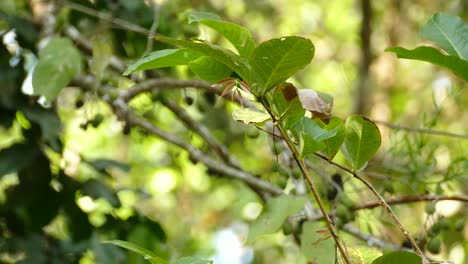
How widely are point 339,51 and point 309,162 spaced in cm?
273

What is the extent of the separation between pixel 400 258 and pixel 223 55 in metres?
0.29

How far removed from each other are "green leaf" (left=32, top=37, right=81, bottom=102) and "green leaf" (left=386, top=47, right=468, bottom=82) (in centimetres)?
74

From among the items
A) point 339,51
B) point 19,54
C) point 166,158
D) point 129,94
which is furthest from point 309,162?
point 339,51

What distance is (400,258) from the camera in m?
0.79

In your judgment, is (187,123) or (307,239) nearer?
(307,239)

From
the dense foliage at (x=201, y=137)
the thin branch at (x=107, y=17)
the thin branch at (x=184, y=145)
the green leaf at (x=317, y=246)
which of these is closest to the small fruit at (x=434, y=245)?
the dense foliage at (x=201, y=137)

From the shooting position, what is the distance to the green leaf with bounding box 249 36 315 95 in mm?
811

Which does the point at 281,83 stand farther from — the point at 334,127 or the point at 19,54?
the point at 19,54

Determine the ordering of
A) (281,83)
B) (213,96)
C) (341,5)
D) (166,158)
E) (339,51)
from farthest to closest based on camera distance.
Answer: (341,5) → (339,51) → (166,158) → (213,96) → (281,83)

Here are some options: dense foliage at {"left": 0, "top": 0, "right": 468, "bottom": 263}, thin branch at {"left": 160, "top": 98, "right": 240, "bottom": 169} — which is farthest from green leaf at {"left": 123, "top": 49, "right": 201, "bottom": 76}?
thin branch at {"left": 160, "top": 98, "right": 240, "bottom": 169}

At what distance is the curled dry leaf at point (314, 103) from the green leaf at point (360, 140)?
0.23ft

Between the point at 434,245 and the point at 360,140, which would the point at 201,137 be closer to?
the point at 434,245

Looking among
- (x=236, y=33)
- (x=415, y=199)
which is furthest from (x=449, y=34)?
(x=415, y=199)

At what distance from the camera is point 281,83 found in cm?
85
